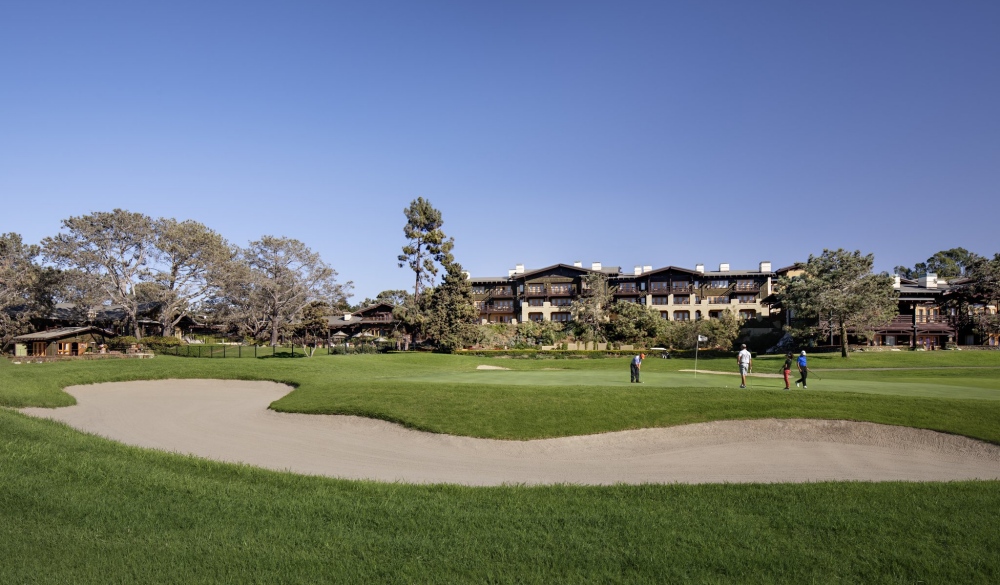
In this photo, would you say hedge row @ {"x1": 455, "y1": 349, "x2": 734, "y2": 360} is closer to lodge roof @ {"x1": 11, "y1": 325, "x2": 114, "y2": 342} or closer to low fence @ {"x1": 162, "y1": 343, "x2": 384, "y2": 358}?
low fence @ {"x1": 162, "y1": 343, "x2": 384, "y2": 358}

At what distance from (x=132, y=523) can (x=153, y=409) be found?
18063 millimetres

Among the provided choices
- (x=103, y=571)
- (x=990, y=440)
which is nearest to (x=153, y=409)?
(x=103, y=571)

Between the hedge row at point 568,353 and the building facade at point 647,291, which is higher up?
the building facade at point 647,291

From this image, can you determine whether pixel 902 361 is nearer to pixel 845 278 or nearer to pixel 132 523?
pixel 845 278

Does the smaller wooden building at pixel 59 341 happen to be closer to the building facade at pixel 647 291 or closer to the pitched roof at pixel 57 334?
the pitched roof at pixel 57 334

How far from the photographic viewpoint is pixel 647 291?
98.8 metres

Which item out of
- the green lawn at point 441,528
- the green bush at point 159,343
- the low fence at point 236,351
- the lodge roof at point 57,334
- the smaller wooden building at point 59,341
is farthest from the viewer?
the smaller wooden building at point 59,341

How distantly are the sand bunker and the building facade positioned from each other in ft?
246

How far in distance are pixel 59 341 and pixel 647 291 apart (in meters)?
81.4

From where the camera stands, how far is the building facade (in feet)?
314

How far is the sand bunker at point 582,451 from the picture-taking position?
14.3 m

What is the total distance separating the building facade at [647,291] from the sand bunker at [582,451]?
74.9 m

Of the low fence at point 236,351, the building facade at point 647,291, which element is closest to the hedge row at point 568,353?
the low fence at point 236,351

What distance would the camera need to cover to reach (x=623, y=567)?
7.11 m
